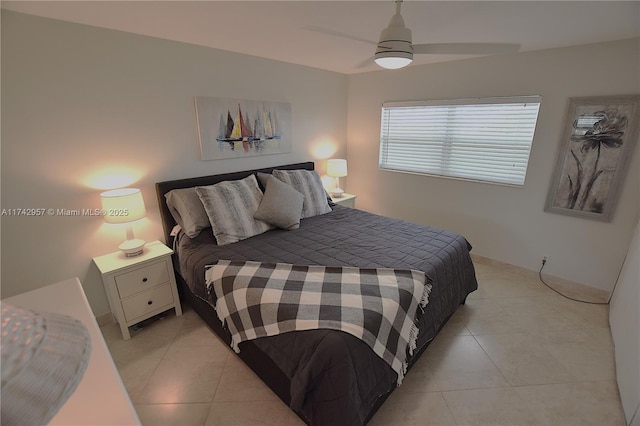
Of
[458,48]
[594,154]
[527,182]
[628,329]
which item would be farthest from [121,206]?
[594,154]

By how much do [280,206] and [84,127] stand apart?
1.60 metres

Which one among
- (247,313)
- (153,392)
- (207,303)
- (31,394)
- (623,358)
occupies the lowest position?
(153,392)

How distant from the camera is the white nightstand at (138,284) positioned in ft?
6.89

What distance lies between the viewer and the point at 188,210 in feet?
7.91

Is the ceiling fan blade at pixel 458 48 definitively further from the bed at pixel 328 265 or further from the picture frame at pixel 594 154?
the picture frame at pixel 594 154

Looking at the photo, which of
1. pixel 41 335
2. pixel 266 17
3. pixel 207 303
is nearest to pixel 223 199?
pixel 207 303

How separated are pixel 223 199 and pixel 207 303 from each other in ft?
2.87

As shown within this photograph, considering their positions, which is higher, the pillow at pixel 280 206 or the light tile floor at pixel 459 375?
the pillow at pixel 280 206

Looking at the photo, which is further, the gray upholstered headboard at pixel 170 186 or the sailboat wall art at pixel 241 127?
the sailboat wall art at pixel 241 127

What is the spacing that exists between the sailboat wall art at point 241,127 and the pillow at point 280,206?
22.2 inches

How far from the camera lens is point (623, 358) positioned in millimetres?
1829

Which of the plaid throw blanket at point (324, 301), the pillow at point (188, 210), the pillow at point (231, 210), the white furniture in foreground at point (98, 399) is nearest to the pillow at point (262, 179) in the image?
the pillow at point (231, 210)

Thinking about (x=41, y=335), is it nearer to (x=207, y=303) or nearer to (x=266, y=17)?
(x=207, y=303)

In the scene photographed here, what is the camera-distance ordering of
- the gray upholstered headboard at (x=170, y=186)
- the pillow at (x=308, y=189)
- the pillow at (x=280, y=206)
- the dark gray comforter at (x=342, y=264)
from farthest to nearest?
1. the pillow at (x=308, y=189)
2. the pillow at (x=280, y=206)
3. the gray upholstered headboard at (x=170, y=186)
4. the dark gray comforter at (x=342, y=264)
